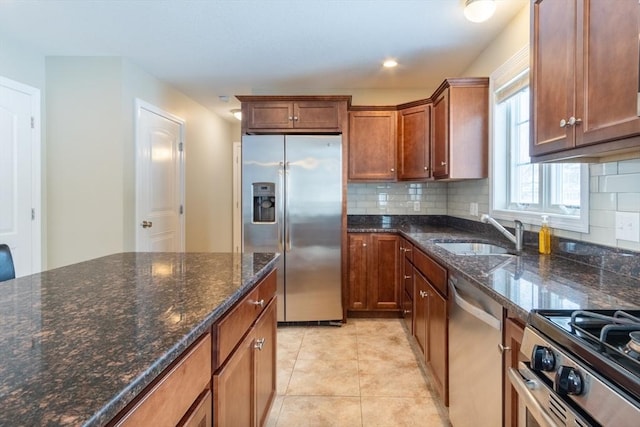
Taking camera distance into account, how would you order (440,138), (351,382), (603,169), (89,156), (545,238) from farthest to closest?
(89,156) < (440,138) < (351,382) < (545,238) < (603,169)

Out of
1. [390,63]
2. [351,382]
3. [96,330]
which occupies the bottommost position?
[351,382]

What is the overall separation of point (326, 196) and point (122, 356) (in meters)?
2.69

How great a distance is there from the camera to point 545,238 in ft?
6.35

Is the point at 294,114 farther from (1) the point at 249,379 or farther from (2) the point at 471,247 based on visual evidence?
(1) the point at 249,379

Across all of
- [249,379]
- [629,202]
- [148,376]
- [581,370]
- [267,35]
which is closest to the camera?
[148,376]

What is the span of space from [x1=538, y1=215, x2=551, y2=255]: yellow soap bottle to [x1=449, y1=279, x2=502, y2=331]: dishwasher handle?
2.07ft

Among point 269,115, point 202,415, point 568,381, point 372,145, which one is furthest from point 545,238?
point 269,115

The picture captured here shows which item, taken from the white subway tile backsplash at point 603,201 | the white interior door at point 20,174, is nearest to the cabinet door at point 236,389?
the white subway tile backsplash at point 603,201

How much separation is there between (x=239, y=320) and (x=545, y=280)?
3.81 feet

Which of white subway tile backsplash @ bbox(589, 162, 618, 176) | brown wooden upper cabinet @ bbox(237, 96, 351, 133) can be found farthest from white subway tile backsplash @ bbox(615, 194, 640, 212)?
brown wooden upper cabinet @ bbox(237, 96, 351, 133)

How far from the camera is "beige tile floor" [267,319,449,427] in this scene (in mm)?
1969

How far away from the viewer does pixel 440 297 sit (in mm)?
1948

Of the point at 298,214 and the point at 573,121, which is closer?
the point at 573,121

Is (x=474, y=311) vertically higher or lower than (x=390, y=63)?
lower
